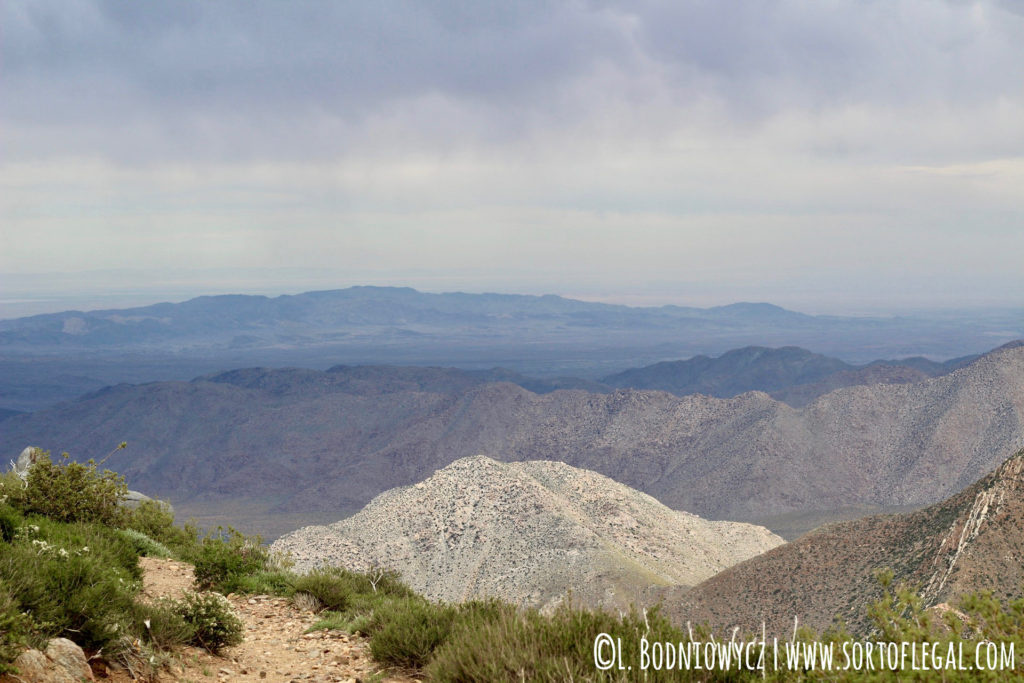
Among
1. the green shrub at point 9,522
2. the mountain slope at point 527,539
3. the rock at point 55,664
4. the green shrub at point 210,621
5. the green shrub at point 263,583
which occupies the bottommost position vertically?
the mountain slope at point 527,539

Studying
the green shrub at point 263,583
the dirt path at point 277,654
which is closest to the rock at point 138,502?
the green shrub at point 263,583

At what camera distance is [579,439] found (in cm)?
13550

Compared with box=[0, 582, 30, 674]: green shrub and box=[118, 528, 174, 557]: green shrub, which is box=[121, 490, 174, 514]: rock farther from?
box=[0, 582, 30, 674]: green shrub

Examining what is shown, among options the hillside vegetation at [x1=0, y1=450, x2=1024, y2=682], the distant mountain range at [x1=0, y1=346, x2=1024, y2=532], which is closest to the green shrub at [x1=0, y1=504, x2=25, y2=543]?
the hillside vegetation at [x1=0, y1=450, x2=1024, y2=682]

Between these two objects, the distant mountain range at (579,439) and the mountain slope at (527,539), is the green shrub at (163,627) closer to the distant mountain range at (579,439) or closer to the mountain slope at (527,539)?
the mountain slope at (527,539)

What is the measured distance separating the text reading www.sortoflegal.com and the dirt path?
2.71 m

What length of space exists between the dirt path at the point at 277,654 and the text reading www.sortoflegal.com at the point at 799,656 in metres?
2.71

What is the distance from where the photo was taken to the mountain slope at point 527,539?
4228cm

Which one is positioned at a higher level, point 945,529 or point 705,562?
point 945,529

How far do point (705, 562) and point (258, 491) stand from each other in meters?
109

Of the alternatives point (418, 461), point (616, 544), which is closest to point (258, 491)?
point (418, 461)

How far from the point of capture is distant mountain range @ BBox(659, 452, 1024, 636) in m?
21.3

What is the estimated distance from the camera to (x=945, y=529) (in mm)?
24672

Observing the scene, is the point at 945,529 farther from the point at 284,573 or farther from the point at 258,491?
the point at 258,491
